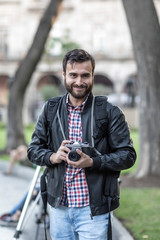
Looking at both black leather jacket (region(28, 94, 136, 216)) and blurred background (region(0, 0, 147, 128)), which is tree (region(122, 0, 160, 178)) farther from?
blurred background (region(0, 0, 147, 128))

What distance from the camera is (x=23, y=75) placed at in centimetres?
1296

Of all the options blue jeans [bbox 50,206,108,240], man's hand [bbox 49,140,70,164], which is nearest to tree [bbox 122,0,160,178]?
blue jeans [bbox 50,206,108,240]

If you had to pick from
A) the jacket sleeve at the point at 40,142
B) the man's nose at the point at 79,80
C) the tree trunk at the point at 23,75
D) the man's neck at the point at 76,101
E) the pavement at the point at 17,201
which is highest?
the tree trunk at the point at 23,75

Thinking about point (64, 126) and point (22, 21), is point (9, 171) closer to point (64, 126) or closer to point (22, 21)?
point (64, 126)

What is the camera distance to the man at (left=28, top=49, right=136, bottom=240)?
8.77ft

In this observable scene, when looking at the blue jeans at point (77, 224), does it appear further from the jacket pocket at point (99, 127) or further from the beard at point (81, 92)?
the beard at point (81, 92)

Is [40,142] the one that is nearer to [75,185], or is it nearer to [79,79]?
[75,185]

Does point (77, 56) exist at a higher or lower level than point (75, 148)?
higher

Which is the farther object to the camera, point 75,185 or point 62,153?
point 75,185

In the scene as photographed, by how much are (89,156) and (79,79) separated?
50cm

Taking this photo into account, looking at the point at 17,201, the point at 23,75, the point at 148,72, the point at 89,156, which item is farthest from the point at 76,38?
the point at 89,156

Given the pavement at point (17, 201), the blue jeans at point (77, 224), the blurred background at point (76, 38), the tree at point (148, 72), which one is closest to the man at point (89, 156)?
the blue jeans at point (77, 224)

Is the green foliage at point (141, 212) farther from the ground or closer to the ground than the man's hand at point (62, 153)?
closer to the ground

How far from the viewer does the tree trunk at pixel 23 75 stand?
42.0 feet
